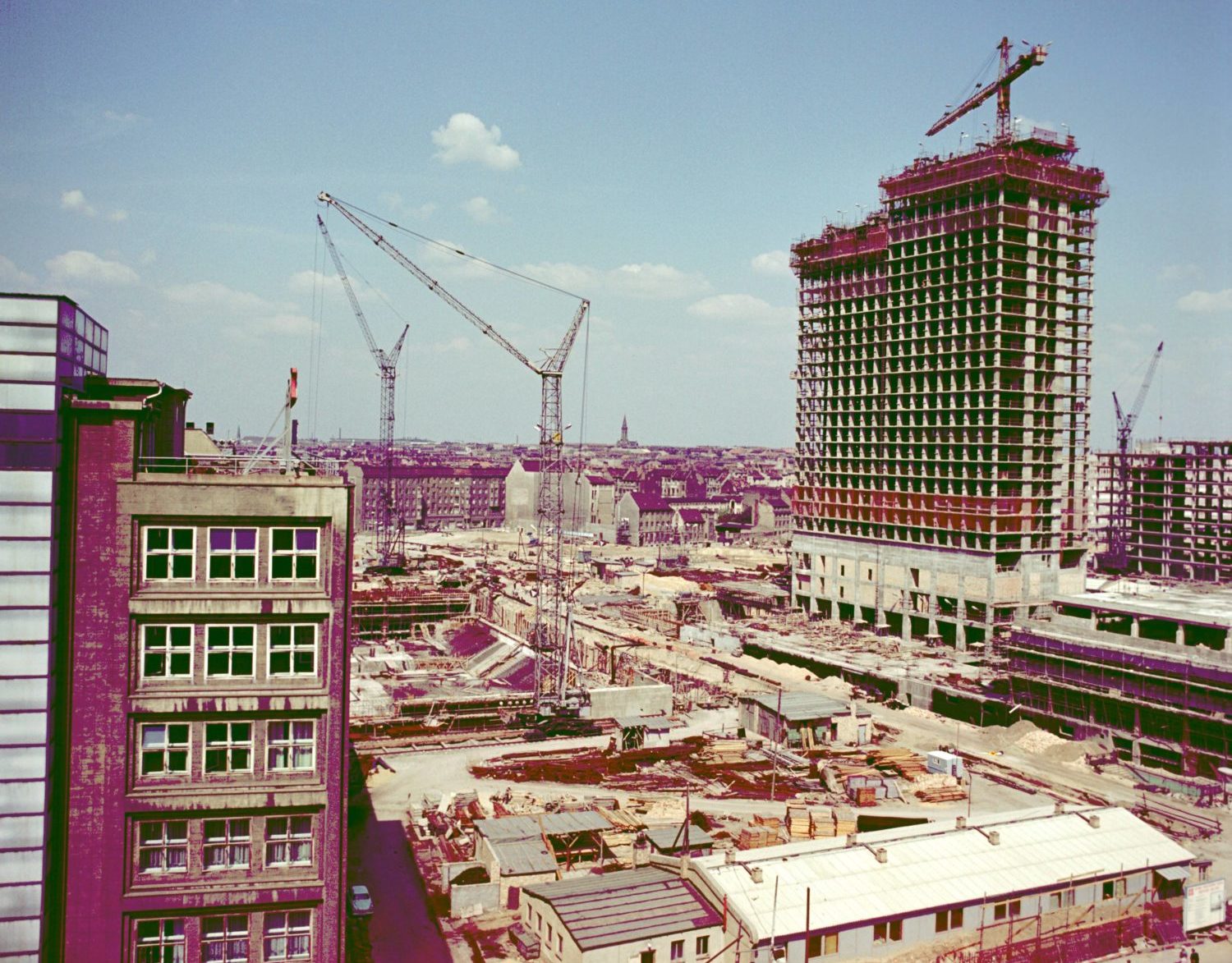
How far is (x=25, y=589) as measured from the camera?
71.2 ft

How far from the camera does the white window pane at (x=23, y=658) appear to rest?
71.0 feet

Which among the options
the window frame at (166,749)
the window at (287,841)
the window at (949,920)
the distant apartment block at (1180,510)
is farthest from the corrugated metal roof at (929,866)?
the distant apartment block at (1180,510)

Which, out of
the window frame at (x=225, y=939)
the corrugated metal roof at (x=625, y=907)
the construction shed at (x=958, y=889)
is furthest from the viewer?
the construction shed at (x=958, y=889)

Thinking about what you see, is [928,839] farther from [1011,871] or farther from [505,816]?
[505,816]

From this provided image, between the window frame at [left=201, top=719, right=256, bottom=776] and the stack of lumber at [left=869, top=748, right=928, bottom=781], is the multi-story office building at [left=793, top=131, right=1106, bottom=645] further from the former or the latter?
the window frame at [left=201, top=719, right=256, bottom=776]

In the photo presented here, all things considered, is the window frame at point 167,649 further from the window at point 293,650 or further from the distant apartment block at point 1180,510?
the distant apartment block at point 1180,510

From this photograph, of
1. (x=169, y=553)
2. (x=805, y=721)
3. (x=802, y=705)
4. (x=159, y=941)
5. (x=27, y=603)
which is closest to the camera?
(x=27, y=603)

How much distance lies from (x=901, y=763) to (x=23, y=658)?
173ft

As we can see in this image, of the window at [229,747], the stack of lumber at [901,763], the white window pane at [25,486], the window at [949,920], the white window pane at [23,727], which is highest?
the white window pane at [25,486]

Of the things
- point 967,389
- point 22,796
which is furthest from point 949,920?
point 967,389

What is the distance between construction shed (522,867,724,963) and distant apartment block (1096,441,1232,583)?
369 ft

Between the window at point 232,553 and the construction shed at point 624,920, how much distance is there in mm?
18227

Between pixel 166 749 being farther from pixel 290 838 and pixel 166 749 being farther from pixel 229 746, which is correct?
pixel 290 838

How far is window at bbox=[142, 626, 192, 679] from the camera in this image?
2292 cm
